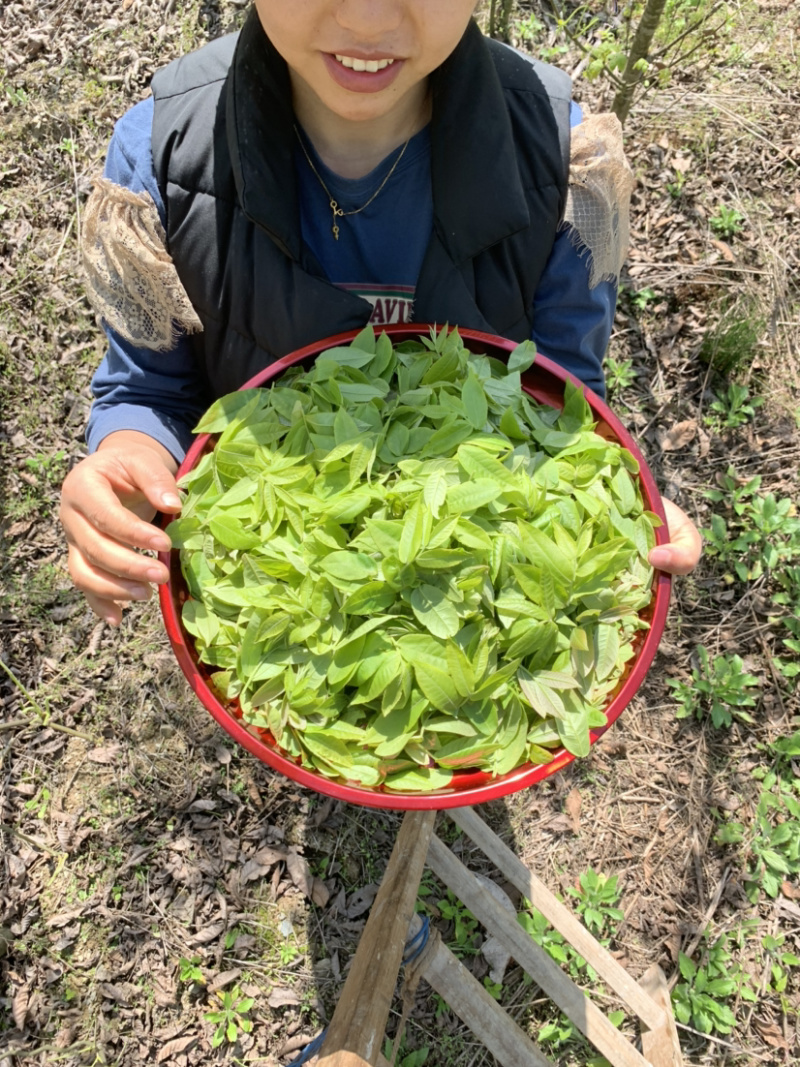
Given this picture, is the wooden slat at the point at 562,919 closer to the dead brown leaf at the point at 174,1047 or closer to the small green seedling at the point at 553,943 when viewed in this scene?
the small green seedling at the point at 553,943

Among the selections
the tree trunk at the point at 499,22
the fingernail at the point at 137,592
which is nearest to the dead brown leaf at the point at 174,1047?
the fingernail at the point at 137,592

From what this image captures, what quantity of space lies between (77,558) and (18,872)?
5.12 feet

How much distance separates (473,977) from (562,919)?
1.16 ft

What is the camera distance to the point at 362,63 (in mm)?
1245

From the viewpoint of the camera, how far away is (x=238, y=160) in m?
1.45

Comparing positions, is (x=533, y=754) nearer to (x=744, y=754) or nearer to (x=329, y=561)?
(x=329, y=561)

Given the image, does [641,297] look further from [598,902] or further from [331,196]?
[598,902]

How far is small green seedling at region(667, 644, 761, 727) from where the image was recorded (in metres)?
2.73

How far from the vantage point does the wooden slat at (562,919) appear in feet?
7.66

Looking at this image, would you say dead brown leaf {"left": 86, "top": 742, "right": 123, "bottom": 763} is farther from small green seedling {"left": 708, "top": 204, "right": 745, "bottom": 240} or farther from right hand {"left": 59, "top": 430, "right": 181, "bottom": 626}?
small green seedling {"left": 708, "top": 204, "right": 745, "bottom": 240}

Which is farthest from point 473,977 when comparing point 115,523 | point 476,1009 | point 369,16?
point 369,16

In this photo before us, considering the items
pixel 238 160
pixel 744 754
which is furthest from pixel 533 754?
pixel 744 754

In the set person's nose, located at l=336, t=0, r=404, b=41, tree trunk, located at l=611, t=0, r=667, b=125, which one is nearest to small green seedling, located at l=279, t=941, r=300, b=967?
person's nose, located at l=336, t=0, r=404, b=41

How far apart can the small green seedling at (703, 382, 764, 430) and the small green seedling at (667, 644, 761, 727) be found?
87 cm
